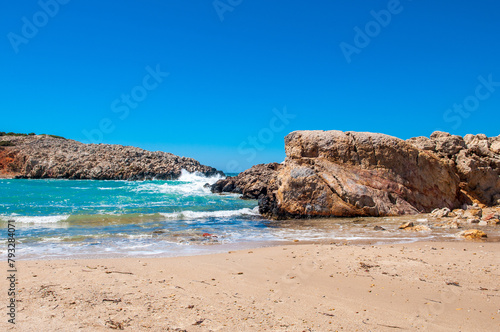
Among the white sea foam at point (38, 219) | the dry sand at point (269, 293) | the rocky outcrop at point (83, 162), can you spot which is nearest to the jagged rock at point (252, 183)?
the white sea foam at point (38, 219)

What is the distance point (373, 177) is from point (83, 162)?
204 ft

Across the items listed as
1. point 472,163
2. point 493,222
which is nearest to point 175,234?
point 493,222

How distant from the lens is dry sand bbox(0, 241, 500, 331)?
3.54 m

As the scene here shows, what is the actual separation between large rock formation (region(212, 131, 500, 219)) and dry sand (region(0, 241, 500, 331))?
7031 mm

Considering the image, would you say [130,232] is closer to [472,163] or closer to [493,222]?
[493,222]

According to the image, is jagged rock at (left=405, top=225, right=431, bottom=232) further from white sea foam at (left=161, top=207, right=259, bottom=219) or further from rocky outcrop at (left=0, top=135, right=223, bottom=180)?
rocky outcrop at (left=0, top=135, right=223, bottom=180)

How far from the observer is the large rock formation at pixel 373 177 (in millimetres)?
13797

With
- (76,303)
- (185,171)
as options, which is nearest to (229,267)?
(76,303)

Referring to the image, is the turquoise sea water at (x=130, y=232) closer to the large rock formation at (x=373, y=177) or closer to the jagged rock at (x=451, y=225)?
the large rock formation at (x=373, y=177)

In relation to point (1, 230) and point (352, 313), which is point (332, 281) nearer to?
point (352, 313)

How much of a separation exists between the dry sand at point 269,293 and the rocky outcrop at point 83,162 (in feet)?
195

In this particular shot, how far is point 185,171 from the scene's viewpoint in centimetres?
6731

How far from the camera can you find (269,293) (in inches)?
179

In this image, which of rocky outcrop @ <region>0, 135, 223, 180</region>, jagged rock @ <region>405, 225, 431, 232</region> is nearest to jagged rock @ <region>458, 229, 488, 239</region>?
jagged rock @ <region>405, 225, 431, 232</region>
